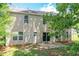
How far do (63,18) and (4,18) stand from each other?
1201 millimetres

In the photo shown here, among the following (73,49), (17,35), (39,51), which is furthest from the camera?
(17,35)

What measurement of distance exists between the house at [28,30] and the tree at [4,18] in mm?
102

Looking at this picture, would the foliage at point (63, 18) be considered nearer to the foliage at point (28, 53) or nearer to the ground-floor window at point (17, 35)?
the foliage at point (28, 53)

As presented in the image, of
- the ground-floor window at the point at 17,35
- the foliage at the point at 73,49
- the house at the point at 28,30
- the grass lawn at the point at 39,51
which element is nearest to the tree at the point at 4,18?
the house at the point at 28,30

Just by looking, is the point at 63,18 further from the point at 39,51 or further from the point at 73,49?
the point at 39,51

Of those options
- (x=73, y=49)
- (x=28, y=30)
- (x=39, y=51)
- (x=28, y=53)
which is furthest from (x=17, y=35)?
(x=73, y=49)

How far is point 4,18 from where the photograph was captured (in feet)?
15.2

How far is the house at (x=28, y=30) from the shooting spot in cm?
466

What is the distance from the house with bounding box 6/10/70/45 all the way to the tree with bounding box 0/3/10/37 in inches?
4.0

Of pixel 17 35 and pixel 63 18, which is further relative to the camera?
pixel 17 35

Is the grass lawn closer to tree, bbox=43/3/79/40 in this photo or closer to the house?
the house

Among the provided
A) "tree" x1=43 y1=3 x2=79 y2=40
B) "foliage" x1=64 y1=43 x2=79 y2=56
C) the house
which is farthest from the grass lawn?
"tree" x1=43 y1=3 x2=79 y2=40

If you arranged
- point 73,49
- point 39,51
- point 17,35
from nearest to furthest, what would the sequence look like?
point 73,49, point 39,51, point 17,35

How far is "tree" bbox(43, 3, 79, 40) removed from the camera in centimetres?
455
